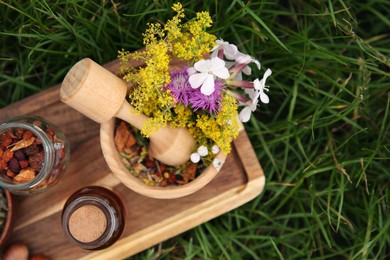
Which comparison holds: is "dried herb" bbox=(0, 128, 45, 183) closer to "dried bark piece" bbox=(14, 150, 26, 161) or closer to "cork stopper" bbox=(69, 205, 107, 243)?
"dried bark piece" bbox=(14, 150, 26, 161)

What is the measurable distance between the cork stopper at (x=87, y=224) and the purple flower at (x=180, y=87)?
294mm

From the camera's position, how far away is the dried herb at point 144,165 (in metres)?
1.07

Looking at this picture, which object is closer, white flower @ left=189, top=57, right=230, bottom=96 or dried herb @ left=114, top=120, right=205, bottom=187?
white flower @ left=189, top=57, right=230, bottom=96

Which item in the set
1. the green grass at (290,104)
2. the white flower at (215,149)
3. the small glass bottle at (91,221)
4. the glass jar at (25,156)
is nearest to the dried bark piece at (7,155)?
the glass jar at (25,156)

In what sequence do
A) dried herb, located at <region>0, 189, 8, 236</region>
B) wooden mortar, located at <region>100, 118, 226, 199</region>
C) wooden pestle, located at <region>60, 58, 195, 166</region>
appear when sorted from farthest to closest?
1. dried herb, located at <region>0, 189, 8, 236</region>
2. wooden mortar, located at <region>100, 118, 226, 199</region>
3. wooden pestle, located at <region>60, 58, 195, 166</region>

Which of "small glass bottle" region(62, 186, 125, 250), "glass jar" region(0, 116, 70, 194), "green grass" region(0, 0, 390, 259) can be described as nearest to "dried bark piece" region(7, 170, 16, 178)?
"glass jar" region(0, 116, 70, 194)

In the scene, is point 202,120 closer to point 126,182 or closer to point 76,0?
point 126,182

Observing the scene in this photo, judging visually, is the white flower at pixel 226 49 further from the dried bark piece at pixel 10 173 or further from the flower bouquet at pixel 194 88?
the dried bark piece at pixel 10 173

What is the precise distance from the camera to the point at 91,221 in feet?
3.37

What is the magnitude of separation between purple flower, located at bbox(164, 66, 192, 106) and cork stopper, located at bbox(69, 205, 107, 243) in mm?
294

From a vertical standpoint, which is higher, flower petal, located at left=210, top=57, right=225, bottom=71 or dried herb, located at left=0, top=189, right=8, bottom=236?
flower petal, located at left=210, top=57, right=225, bottom=71

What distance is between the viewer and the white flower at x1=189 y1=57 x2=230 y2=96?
2.89ft

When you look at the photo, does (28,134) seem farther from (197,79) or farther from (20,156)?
(197,79)

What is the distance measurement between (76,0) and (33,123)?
292 mm
